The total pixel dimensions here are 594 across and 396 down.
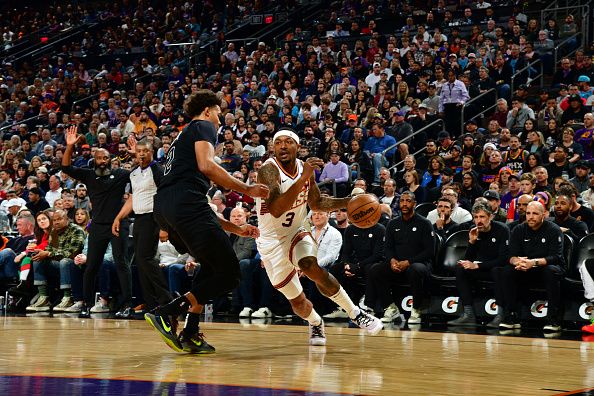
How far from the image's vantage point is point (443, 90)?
58.4ft

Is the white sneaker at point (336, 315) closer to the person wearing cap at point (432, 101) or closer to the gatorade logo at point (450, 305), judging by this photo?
the gatorade logo at point (450, 305)

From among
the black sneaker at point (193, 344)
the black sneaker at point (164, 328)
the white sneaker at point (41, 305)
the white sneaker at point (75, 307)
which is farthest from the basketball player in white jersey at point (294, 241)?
the white sneaker at point (41, 305)

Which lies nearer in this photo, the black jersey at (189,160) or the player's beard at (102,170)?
the black jersey at (189,160)

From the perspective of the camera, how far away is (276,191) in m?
7.22

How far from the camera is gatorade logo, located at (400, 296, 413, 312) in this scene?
11258 mm

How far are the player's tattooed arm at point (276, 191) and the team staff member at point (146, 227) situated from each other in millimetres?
2742

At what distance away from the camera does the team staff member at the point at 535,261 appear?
9906mm

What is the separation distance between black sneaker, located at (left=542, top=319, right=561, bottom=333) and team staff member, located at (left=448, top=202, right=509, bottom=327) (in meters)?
0.66

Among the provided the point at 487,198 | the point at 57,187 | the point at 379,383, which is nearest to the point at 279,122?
the point at 57,187

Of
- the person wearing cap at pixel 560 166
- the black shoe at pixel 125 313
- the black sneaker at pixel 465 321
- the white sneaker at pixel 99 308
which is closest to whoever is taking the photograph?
the black sneaker at pixel 465 321

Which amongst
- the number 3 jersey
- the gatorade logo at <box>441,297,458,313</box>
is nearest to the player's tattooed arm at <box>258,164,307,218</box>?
the number 3 jersey

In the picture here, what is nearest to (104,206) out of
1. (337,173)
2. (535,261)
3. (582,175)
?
(337,173)

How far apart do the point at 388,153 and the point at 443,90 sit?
78.1 inches

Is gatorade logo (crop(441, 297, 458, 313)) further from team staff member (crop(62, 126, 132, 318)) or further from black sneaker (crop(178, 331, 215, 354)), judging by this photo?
black sneaker (crop(178, 331, 215, 354))
